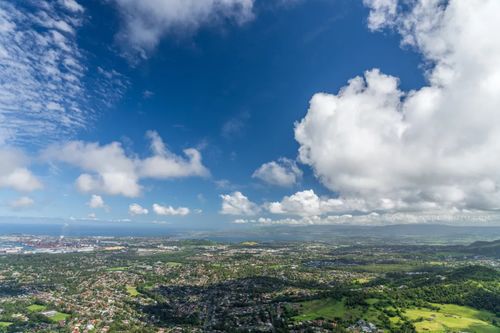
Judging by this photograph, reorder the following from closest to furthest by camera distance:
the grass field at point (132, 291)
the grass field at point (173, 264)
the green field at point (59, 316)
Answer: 1. the green field at point (59, 316)
2. the grass field at point (132, 291)
3. the grass field at point (173, 264)

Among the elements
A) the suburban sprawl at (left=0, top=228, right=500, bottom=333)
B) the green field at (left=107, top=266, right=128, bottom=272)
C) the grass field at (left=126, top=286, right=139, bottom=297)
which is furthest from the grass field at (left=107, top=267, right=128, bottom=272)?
the grass field at (left=126, top=286, right=139, bottom=297)

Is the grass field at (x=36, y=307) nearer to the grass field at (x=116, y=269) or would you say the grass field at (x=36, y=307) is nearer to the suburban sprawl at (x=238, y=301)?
the suburban sprawl at (x=238, y=301)

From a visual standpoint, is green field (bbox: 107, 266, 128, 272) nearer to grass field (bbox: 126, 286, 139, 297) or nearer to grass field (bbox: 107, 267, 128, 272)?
grass field (bbox: 107, 267, 128, 272)

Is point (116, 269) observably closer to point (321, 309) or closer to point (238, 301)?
point (238, 301)

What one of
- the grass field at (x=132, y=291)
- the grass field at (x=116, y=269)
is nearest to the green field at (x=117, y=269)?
the grass field at (x=116, y=269)

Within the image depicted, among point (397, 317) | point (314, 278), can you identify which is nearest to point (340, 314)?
point (397, 317)

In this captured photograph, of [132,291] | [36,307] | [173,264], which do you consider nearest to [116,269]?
[173,264]

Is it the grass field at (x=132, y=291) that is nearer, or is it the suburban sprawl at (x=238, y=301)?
the suburban sprawl at (x=238, y=301)
